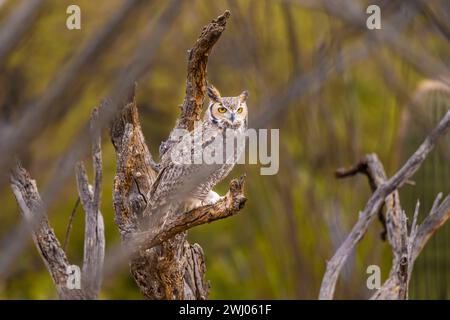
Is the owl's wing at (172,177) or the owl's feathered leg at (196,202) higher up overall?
the owl's wing at (172,177)

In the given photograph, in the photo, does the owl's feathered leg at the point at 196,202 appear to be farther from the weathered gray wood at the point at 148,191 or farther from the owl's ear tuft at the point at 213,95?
the owl's ear tuft at the point at 213,95

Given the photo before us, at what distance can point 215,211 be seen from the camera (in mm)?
1758

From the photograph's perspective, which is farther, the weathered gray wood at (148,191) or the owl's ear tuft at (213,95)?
the owl's ear tuft at (213,95)

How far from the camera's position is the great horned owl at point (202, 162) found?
6.01 ft

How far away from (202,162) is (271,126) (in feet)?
1.71

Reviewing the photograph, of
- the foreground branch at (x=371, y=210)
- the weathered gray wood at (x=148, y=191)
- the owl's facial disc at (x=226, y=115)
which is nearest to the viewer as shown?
the weathered gray wood at (x=148, y=191)

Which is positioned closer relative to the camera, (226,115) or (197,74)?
(197,74)

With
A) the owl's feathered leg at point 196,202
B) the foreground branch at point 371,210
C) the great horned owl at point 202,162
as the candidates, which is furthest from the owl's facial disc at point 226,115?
the foreground branch at point 371,210

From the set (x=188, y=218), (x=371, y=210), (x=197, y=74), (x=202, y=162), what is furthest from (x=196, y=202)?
(x=371, y=210)

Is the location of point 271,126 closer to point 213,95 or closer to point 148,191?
point 213,95

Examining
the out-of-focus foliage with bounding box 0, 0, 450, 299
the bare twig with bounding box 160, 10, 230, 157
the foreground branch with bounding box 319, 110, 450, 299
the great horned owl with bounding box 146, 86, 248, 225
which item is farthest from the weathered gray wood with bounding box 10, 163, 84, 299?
the foreground branch with bounding box 319, 110, 450, 299

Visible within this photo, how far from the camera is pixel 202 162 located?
192cm

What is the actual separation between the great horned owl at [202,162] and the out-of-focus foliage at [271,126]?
0.21 meters
